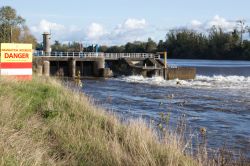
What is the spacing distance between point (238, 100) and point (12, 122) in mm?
25049

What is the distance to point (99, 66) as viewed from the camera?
65438mm

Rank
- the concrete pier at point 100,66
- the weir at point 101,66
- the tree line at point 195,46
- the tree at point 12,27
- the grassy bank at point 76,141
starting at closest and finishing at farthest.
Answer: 1. the grassy bank at point 76,141
2. the weir at point 101,66
3. the concrete pier at point 100,66
4. the tree at point 12,27
5. the tree line at point 195,46

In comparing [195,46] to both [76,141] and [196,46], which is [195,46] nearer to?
[196,46]

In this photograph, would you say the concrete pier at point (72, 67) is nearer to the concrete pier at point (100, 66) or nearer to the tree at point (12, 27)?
the concrete pier at point (100, 66)

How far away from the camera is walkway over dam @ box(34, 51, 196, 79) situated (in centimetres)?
6078

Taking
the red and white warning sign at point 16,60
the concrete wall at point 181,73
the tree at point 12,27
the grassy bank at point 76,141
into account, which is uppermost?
the tree at point 12,27

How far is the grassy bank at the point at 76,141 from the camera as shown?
7711mm

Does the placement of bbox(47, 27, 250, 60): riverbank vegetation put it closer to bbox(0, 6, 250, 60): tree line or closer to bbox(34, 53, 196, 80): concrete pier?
bbox(0, 6, 250, 60): tree line

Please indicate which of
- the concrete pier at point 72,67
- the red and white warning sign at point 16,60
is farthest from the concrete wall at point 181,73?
the red and white warning sign at point 16,60

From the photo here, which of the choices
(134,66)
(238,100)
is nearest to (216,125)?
(238,100)

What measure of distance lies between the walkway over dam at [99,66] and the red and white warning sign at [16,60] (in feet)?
101

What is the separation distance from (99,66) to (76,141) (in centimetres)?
5592

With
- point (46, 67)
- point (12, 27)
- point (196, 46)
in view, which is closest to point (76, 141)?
point (46, 67)

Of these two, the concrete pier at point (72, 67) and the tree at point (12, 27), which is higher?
the tree at point (12, 27)
